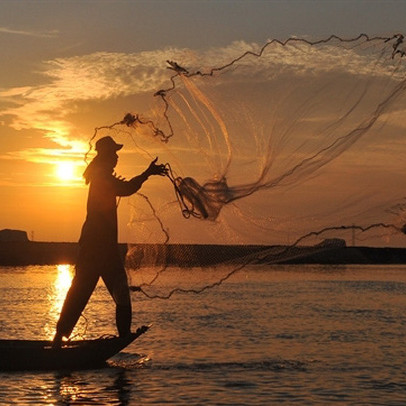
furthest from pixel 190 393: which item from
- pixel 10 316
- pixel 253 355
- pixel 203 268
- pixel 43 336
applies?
pixel 10 316

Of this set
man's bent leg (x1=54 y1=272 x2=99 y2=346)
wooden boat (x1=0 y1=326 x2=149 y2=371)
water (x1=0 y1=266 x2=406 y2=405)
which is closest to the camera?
water (x1=0 y1=266 x2=406 y2=405)

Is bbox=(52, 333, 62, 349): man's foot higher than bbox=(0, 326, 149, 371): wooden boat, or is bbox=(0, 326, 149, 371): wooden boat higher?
bbox=(52, 333, 62, 349): man's foot

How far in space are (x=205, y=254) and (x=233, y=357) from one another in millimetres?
2566

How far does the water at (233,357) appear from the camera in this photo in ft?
45.7

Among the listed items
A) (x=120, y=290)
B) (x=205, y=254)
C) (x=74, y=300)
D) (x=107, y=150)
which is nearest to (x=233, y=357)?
(x=205, y=254)

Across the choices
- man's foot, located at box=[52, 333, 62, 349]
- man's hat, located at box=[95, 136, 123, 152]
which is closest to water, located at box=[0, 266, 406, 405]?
man's foot, located at box=[52, 333, 62, 349]

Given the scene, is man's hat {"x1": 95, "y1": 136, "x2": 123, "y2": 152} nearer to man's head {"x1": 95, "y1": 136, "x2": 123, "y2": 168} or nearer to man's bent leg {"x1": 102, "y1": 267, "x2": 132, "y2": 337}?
man's head {"x1": 95, "y1": 136, "x2": 123, "y2": 168}

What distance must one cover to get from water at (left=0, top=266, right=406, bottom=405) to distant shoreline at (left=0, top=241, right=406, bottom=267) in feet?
2.20

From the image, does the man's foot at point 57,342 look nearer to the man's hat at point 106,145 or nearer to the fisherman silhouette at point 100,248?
the fisherman silhouette at point 100,248

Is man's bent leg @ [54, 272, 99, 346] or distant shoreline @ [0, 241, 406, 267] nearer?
man's bent leg @ [54, 272, 99, 346]

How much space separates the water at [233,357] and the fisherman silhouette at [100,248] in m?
1.10

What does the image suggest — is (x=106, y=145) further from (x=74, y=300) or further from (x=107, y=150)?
(x=74, y=300)

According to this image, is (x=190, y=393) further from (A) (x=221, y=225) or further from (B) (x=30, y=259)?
(B) (x=30, y=259)

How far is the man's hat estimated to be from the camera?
15.4 meters
